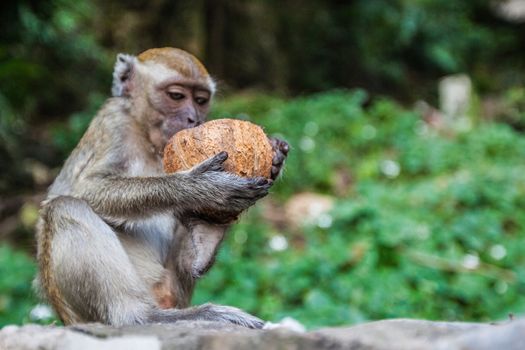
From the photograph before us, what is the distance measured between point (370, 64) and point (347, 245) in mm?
9794

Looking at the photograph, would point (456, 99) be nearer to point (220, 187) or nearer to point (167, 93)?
point (167, 93)

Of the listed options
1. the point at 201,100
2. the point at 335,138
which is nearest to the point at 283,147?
the point at 201,100

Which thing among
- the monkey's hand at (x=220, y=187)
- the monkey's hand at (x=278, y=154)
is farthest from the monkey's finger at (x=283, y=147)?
the monkey's hand at (x=220, y=187)

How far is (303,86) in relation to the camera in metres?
17.2

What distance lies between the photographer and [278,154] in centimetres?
448

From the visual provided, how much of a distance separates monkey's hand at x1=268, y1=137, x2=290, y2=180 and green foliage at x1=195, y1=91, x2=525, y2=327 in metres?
1.27

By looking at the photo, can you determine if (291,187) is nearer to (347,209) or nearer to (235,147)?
(347,209)

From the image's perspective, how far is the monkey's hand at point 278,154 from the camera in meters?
4.45

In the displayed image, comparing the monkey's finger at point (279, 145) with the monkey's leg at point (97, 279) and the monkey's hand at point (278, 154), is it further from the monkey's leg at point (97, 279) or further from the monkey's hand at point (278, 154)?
the monkey's leg at point (97, 279)

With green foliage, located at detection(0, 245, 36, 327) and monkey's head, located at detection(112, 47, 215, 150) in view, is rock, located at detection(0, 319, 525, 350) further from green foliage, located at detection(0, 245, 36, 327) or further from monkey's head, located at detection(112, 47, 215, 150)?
green foliage, located at detection(0, 245, 36, 327)

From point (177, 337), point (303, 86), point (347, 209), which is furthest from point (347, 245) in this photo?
point (303, 86)

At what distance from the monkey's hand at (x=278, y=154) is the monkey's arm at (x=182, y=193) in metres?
0.28

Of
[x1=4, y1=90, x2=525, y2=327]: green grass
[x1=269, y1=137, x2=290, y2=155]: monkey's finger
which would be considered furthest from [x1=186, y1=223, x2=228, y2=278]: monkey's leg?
[x1=4, y1=90, x2=525, y2=327]: green grass

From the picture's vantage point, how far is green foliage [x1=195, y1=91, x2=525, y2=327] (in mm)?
6871
